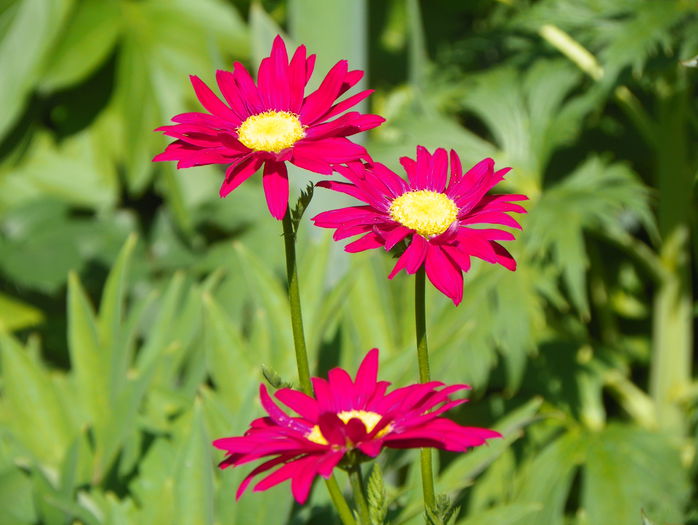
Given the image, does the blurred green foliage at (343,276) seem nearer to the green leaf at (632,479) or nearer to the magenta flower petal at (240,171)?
the green leaf at (632,479)

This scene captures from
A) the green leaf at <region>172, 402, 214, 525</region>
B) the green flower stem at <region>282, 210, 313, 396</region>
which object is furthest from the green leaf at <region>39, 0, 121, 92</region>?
the green flower stem at <region>282, 210, 313, 396</region>

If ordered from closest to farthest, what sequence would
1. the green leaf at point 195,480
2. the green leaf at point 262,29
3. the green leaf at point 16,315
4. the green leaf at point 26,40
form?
the green leaf at point 195,480
the green leaf at point 262,29
the green leaf at point 26,40
the green leaf at point 16,315

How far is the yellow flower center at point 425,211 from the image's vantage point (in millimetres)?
451

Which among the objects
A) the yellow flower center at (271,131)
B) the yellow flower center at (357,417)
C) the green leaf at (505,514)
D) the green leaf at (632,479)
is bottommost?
the green leaf at (632,479)

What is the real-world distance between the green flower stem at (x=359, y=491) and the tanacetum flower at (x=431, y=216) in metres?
0.10

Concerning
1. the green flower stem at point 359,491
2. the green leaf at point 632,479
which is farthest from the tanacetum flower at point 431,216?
the green leaf at point 632,479

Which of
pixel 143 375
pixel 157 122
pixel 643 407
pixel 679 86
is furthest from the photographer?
pixel 157 122

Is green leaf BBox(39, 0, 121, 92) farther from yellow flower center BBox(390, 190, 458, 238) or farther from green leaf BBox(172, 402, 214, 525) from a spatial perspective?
yellow flower center BBox(390, 190, 458, 238)

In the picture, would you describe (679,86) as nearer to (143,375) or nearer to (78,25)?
(143,375)

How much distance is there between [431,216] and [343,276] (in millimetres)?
655

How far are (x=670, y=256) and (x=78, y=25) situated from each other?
3.19 ft

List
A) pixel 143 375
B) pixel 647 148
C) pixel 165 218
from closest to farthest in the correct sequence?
pixel 143 375
pixel 647 148
pixel 165 218

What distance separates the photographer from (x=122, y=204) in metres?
1.75

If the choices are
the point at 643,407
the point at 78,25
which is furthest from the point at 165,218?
the point at 643,407
